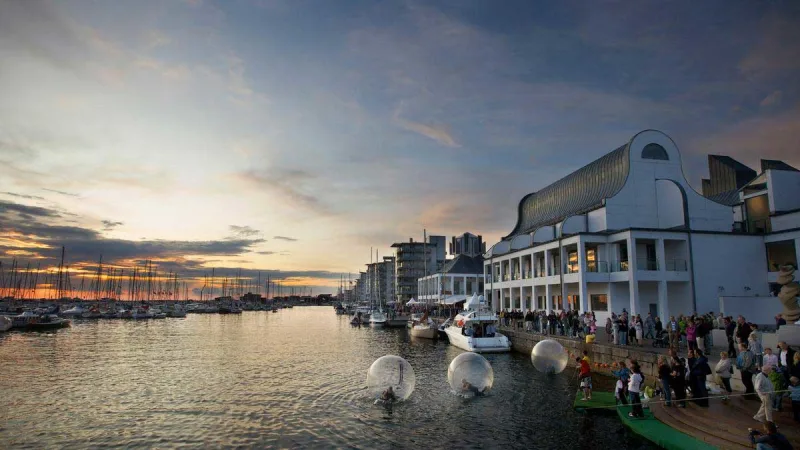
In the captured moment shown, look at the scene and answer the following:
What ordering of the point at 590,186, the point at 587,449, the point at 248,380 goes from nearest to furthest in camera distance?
the point at 587,449 → the point at 248,380 → the point at 590,186

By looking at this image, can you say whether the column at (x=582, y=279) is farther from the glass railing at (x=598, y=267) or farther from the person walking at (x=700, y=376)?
the person walking at (x=700, y=376)

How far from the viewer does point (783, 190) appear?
137 feet

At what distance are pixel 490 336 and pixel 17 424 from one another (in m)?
32.3

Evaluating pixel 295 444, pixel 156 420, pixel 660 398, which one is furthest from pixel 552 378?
pixel 156 420

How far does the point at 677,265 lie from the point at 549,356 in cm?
2136

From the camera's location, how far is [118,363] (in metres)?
37.7

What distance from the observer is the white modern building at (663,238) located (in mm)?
39969

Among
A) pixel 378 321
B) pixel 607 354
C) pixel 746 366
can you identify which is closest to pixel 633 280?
pixel 607 354

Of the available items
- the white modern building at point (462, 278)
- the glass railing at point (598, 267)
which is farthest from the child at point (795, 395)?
the white modern building at point (462, 278)

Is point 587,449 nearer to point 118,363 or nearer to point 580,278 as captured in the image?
point 580,278

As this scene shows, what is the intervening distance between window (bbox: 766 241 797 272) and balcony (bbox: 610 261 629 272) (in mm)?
12417

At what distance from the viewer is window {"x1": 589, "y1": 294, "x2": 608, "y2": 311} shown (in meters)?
43.5

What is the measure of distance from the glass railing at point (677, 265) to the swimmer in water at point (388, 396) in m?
30.0

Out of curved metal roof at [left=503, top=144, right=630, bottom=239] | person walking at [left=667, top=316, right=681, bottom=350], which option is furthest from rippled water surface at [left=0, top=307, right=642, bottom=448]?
curved metal roof at [left=503, top=144, right=630, bottom=239]
